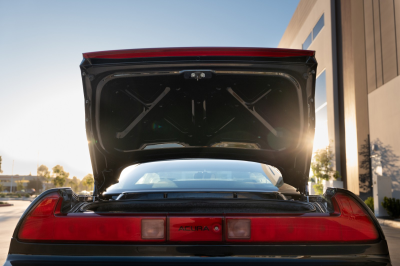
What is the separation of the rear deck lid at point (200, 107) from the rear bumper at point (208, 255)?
1.11 meters

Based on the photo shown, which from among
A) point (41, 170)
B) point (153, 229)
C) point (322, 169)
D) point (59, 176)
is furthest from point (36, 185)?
point (153, 229)

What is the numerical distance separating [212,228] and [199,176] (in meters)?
1.11

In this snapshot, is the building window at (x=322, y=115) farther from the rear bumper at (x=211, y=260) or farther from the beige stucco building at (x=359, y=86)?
the rear bumper at (x=211, y=260)

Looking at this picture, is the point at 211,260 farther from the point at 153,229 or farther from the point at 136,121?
the point at 136,121

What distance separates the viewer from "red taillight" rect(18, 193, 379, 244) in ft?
5.59

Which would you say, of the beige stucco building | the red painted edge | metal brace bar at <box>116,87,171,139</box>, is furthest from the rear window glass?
the beige stucco building

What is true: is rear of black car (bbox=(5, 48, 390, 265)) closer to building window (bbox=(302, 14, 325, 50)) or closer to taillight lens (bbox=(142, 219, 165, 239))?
taillight lens (bbox=(142, 219, 165, 239))

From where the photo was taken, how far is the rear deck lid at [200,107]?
241 cm

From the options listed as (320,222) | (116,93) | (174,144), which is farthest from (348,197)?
(116,93)

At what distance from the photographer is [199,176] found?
2816 millimetres

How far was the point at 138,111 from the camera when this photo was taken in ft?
9.72

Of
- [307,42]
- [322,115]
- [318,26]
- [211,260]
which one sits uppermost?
[318,26]

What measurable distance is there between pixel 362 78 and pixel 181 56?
2070 cm

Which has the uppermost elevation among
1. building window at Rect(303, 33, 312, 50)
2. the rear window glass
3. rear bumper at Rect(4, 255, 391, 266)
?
building window at Rect(303, 33, 312, 50)
